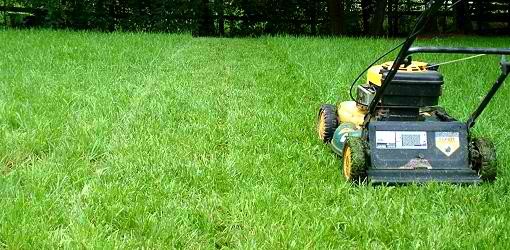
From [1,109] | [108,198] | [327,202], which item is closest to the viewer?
[108,198]

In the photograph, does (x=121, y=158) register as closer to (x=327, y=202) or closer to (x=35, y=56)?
(x=327, y=202)

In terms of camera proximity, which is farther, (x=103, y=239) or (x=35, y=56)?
(x=35, y=56)

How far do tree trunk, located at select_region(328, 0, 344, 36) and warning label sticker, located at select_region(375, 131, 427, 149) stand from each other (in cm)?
1484

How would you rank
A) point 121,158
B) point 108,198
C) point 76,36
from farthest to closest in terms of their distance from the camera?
point 76,36, point 121,158, point 108,198

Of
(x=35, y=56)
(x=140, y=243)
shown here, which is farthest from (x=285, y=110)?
(x=35, y=56)

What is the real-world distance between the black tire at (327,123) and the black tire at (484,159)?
38.9 inches

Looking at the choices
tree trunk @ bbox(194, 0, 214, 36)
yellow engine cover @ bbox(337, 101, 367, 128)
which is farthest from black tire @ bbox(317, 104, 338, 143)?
tree trunk @ bbox(194, 0, 214, 36)

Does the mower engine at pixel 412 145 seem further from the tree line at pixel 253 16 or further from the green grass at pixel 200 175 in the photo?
the tree line at pixel 253 16

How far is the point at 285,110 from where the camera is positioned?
5359mm

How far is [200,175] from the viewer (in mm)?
3418

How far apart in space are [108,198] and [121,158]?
2.28ft

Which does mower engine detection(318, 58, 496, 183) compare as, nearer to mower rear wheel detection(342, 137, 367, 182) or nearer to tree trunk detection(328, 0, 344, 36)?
mower rear wheel detection(342, 137, 367, 182)

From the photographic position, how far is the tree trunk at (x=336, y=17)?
59.7 feet

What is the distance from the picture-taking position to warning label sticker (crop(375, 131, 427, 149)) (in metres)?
3.56
